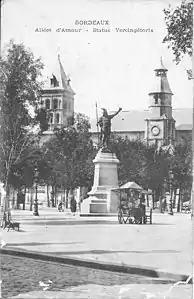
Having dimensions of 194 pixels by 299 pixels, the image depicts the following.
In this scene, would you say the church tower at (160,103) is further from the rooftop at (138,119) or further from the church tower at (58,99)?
the church tower at (58,99)

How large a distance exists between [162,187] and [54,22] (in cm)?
226

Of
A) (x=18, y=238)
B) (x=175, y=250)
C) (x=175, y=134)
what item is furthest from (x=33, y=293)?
(x=175, y=134)

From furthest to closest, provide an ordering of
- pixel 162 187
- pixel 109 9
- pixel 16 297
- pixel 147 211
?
pixel 147 211, pixel 162 187, pixel 109 9, pixel 16 297

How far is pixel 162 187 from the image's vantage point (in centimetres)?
730

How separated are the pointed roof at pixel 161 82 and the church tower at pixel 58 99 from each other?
0.79m

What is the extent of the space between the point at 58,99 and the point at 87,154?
1501 millimetres

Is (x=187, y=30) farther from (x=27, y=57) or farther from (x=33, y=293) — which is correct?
(x=33, y=293)

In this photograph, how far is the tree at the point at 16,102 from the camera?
6.16 metres

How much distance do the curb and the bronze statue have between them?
136 centimetres

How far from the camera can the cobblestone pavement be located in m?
5.47

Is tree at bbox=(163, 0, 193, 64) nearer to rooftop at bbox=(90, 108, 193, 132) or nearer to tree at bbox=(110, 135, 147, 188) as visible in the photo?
rooftop at bbox=(90, 108, 193, 132)

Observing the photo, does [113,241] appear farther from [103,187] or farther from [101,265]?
[103,187]

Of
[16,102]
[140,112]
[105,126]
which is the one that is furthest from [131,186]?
[16,102]

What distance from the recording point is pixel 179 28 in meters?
6.14
